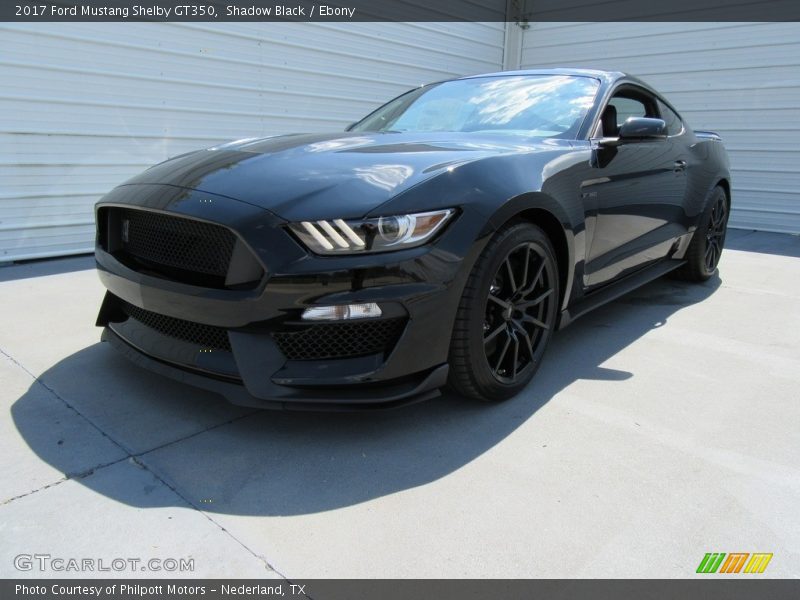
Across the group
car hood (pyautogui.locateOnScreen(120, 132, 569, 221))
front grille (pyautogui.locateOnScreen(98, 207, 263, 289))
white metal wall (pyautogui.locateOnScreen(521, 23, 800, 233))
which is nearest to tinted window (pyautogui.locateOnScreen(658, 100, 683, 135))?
car hood (pyautogui.locateOnScreen(120, 132, 569, 221))

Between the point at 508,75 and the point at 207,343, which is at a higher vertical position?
the point at 508,75

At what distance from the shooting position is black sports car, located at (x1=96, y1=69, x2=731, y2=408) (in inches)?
75.8

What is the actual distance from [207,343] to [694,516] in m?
1.68

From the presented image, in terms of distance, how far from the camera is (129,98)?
5.51m

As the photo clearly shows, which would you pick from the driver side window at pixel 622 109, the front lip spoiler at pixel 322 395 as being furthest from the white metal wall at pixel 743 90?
the front lip spoiler at pixel 322 395

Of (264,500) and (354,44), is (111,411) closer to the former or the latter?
(264,500)

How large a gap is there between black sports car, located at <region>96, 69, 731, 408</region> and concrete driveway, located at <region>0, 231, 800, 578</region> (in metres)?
0.23

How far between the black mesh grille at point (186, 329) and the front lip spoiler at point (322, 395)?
0.37 ft

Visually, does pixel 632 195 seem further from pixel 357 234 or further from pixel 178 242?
pixel 178 242

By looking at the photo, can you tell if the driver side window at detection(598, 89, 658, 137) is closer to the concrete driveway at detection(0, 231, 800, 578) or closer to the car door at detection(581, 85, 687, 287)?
the car door at detection(581, 85, 687, 287)

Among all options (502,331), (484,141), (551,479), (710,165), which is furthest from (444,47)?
(551,479)

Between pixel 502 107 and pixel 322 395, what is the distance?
6.43 ft

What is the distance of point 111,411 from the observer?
2.30 metres
